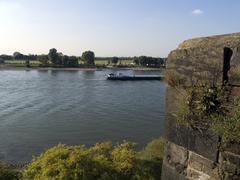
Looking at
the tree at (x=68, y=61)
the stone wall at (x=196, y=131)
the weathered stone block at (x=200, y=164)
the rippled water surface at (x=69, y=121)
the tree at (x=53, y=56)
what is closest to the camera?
the stone wall at (x=196, y=131)

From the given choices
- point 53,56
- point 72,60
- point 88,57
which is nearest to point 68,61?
point 72,60

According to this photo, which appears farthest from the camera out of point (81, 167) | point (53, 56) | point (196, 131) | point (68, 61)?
point (68, 61)

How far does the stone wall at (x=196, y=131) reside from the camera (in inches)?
110

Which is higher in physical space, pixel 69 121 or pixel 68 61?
pixel 68 61

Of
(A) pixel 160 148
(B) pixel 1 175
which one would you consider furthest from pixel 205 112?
(A) pixel 160 148

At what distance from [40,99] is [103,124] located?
17774 mm

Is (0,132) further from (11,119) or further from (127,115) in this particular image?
(127,115)

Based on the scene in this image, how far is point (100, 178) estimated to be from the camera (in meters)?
8.29

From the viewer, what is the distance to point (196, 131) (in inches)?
121

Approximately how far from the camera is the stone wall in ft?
9.16

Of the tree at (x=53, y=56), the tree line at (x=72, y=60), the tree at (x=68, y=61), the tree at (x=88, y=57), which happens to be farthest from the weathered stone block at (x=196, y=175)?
the tree at (x=88, y=57)

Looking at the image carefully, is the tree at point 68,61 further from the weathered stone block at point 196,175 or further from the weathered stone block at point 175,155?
the weathered stone block at point 196,175

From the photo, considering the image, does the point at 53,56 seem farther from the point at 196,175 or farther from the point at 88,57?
the point at 196,175

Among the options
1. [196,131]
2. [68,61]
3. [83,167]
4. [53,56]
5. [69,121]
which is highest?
[196,131]
